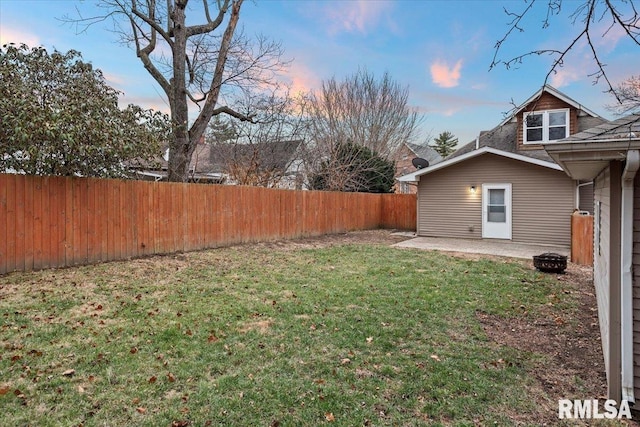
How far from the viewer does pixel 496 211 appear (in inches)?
483

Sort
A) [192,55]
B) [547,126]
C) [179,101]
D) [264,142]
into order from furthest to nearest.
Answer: [264,142] < [547,126] < [192,55] < [179,101]

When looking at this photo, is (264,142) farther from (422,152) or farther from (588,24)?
(422,152)

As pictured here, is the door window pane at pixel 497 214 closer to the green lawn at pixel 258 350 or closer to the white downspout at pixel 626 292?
the green lawn at pixel 258 350

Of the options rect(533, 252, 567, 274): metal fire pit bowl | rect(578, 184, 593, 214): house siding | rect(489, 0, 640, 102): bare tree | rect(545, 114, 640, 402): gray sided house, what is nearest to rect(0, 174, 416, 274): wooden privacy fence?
rect(489, 0, 640, 102): bare tree

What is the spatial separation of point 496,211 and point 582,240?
399 centimetres

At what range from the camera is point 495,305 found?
5.12m

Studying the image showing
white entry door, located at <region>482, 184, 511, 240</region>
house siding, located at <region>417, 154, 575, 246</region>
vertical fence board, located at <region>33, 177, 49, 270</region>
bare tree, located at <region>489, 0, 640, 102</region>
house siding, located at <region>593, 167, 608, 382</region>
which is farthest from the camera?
white entry door, located at <region>482, 184, 511, 240</region>

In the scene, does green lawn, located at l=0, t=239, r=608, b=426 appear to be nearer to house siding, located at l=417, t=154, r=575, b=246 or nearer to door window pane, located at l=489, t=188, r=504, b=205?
house siding, located at l=417, t=154, r=575, b=246

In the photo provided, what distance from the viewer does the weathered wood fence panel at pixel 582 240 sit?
8.07 metres

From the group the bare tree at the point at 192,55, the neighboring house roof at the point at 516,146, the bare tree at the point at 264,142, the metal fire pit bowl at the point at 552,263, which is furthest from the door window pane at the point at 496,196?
the bare tree at the point at 192,55

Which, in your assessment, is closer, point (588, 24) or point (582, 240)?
point (588, 24)

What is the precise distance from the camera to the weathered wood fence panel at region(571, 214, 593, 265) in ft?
26.5

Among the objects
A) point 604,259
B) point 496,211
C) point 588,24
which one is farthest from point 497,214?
point 588,24

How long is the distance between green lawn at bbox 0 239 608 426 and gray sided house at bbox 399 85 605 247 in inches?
228
